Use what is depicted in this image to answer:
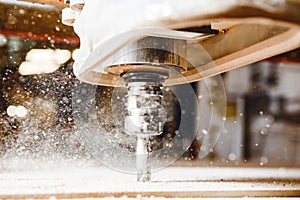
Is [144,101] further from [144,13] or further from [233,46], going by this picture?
[144,13]

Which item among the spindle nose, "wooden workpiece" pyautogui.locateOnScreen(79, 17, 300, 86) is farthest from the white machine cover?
the spindle nose

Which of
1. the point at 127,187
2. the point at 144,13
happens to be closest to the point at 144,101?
the point at 127,187

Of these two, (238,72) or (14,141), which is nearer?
(14,141)

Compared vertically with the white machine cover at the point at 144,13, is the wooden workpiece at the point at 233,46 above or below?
below

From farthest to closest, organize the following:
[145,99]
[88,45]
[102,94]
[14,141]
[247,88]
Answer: [247,88], [102,94], [14,141], [145,99], [88,45]

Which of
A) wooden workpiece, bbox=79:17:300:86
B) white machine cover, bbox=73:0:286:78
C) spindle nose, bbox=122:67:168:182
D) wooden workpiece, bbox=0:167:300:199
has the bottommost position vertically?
wooden workpiece, bbox=0:167:300:199

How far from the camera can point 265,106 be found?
9.53ft

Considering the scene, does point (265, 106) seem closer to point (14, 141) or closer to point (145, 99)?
point (14, 141)

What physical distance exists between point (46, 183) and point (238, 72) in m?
2.34

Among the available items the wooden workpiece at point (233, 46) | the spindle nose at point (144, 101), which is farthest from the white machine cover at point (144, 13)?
the spindle nose at point (144, 101)

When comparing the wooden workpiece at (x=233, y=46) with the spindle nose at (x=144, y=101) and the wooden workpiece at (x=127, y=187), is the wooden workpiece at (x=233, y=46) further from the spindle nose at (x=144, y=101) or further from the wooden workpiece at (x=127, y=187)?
the wooden workpiece at (x=127, y=187)

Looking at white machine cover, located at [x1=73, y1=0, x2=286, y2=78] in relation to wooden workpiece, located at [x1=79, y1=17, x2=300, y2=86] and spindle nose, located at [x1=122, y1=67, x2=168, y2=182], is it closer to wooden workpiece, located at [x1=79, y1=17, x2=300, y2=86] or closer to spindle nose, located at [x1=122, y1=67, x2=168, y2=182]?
wooden workpiece, located at [x1=79, y1=17, x2=300, y2=86]

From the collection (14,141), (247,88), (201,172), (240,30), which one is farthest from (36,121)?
(247,88)

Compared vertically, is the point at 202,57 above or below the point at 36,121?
above
